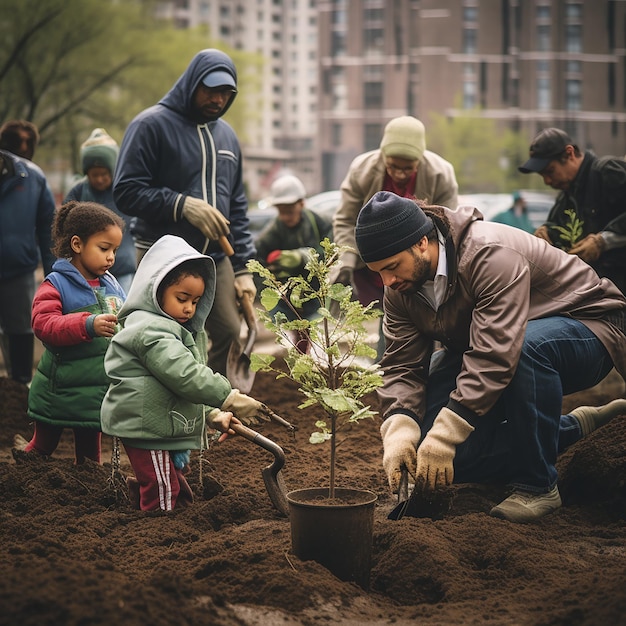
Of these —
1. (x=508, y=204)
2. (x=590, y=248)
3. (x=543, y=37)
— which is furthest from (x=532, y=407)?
(x=543, y=37)

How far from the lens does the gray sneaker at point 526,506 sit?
13.0ft

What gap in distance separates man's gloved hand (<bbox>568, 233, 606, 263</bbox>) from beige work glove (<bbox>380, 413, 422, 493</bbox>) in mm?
2262

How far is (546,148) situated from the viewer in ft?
19.8

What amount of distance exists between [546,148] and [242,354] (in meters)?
2.30

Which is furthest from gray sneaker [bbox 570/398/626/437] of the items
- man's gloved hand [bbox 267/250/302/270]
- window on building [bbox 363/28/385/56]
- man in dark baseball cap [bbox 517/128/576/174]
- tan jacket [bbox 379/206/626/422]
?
window on building [bbox 363/28/385/56]

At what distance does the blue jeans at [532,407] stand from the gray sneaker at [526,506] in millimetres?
31

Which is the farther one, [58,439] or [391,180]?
[391,180]

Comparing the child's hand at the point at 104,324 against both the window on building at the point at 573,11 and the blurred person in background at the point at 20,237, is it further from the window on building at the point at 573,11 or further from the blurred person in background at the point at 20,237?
the window on building at the point at 573,11

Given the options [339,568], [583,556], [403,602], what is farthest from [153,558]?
[583,556]

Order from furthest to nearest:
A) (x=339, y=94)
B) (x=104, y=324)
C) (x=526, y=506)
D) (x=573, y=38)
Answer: (x=339, y=94)
(x=573, y=38)
(x=104, y=324)
(x=526, y=506)

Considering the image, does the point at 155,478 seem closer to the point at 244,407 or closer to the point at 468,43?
the point at 244,407

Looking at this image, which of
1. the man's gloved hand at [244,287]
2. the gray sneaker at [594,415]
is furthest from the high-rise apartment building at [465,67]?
the gray sneaker at [594,415]

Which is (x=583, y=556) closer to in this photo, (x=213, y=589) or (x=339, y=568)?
(x=339, y=568)

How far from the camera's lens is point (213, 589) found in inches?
117
